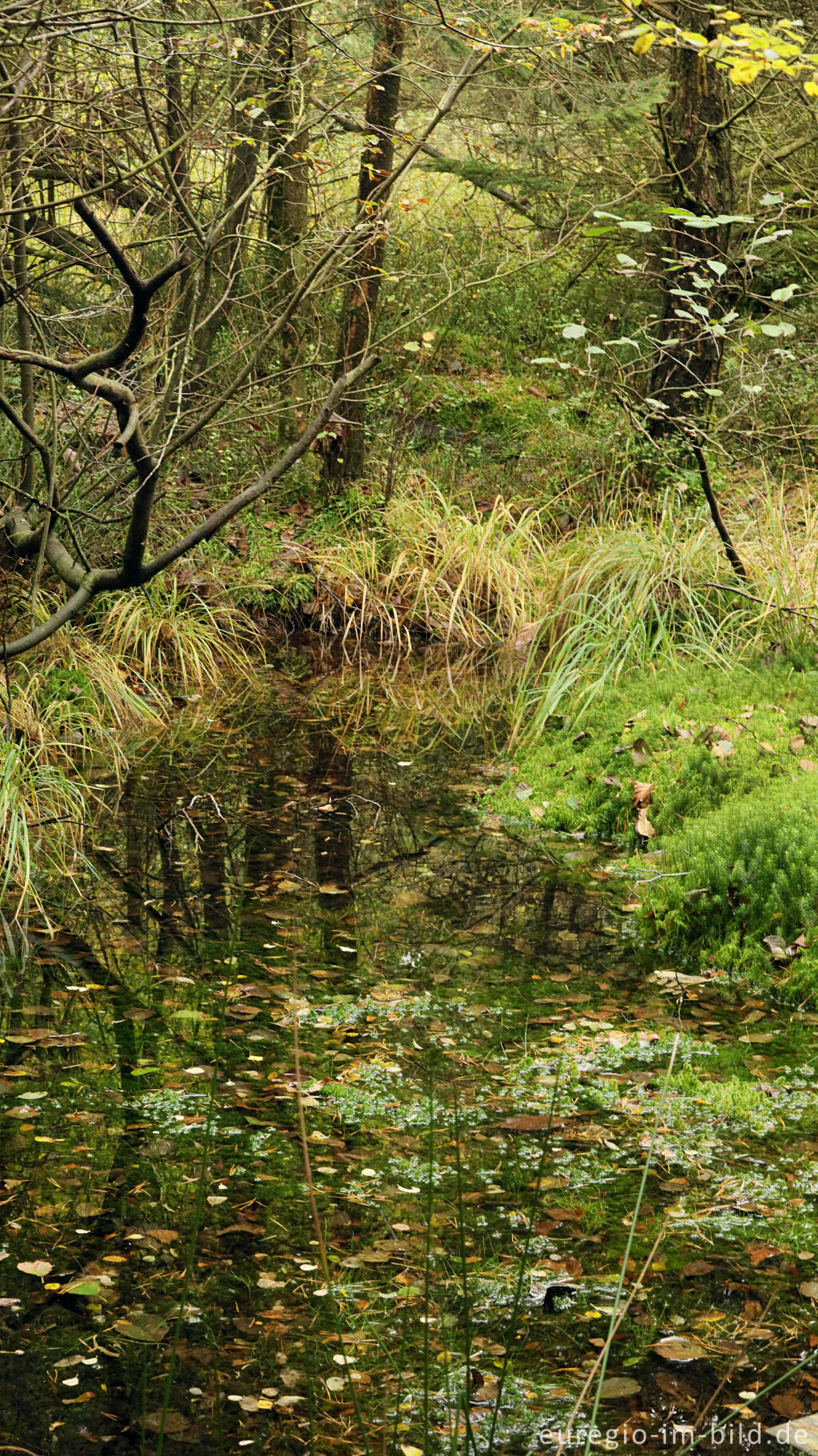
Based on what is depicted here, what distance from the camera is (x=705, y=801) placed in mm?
5703

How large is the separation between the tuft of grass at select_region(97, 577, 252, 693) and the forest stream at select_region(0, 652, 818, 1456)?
98.1 inches

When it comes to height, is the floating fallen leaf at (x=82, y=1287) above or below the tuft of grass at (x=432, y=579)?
above

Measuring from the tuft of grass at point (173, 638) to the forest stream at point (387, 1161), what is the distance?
2492mm

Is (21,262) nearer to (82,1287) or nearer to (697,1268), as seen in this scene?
(82,1287)

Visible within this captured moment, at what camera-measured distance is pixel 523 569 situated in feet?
32.8

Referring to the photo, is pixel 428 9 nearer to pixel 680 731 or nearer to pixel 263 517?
pixel 263 517

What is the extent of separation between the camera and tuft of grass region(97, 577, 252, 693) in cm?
823

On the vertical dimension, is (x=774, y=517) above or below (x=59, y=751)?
above

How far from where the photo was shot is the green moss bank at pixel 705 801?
15.7ft

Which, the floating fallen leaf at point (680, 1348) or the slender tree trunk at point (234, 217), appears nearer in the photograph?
the floating fallen leaf at point (680, 1348)

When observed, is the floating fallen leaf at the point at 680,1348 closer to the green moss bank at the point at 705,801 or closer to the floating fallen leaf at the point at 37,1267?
the floating fallen leaf at the point at 37,1267

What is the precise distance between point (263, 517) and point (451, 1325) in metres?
8.46

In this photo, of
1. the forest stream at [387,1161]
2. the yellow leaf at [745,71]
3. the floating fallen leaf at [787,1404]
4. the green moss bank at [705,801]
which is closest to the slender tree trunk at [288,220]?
the green moss bank at [705,801]

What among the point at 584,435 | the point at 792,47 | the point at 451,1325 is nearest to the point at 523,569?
the point at 584,435
